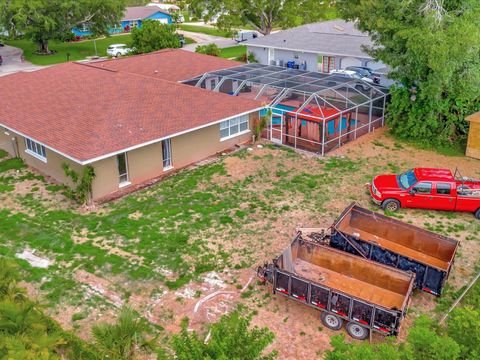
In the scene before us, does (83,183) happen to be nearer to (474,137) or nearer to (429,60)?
(429,60)

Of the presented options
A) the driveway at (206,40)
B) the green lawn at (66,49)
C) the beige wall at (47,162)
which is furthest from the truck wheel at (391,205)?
the driveway at (206,40)

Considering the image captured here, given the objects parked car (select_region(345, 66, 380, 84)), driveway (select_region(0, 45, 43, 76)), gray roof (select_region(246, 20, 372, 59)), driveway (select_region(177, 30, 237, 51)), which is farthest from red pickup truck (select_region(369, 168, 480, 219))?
driveway (select_region(177, 30, 237, 51))

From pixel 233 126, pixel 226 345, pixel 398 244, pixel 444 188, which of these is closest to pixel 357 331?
pixel 398 244

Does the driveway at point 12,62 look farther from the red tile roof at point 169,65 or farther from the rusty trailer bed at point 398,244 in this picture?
the rusty trailer bed at point 398,244

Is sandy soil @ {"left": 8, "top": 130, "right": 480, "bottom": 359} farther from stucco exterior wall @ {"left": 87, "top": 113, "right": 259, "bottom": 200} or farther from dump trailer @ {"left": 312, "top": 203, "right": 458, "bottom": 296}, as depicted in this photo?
stucco exterior wall @ {"left": 87, "top": 113, "right": 259, "bottom": 200}

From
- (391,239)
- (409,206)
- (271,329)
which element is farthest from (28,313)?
(409,206)

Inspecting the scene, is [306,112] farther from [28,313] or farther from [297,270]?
[28,313]
